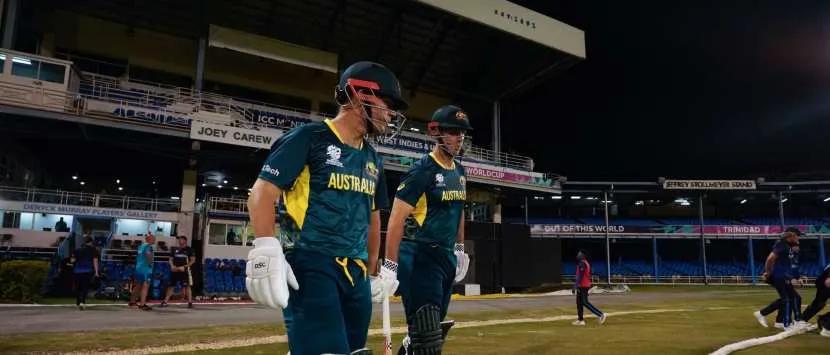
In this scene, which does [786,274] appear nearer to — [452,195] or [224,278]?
[452,195]

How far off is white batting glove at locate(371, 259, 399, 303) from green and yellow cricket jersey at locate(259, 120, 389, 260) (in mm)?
865

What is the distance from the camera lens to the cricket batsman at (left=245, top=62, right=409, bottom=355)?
263cm

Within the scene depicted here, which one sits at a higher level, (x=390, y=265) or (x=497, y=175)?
(x=497, y=175)

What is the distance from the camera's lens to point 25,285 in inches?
622

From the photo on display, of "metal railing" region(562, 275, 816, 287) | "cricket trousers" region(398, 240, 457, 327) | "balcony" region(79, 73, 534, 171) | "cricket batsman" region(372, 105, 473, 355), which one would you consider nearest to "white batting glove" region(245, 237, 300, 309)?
"cricket batsman" region(372, 105, 473, 355)

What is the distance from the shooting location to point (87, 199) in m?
26.5

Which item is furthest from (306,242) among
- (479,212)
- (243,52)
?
(479,212)

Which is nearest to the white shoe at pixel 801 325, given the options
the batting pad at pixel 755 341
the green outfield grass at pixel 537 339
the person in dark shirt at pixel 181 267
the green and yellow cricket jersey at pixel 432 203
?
the batting pad at pixel 755 341

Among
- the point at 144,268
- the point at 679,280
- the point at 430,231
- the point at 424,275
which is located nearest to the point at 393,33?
the point at 144,268

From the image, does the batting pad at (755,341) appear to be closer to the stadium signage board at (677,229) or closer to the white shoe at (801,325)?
the white shoe at (801,325)

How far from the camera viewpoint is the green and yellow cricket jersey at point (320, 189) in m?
2.80

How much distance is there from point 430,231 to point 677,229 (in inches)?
1812

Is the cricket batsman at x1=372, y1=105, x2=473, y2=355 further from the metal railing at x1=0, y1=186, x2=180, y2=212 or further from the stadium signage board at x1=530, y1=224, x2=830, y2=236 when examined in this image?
the stadium signage board at x1=530, y1=224, x2=830, y2=236

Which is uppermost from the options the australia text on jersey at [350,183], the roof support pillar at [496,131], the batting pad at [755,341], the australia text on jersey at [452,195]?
the roof support pillar at [496,131]
